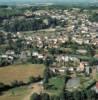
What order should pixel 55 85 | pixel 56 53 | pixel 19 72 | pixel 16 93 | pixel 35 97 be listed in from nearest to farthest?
1. pixel 35 97
2. pixel 16 93
3. pixel 55 85
4. pixel 19 72
5. pixel 56 53

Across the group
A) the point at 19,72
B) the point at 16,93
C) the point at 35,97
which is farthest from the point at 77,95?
the point at 19,72

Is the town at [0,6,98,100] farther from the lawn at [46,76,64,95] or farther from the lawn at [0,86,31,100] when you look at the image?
the lawn at [0,86,31,100]

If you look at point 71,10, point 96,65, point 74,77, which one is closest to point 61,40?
point 96,65

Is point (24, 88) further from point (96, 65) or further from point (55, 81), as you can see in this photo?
point (96, 65)

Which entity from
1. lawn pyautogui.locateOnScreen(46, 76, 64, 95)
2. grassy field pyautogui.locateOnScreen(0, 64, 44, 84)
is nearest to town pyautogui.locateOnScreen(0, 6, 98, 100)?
lawn pyautogui.locateOnScreen(46, 76, 64, 95)

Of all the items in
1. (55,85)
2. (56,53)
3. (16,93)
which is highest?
(55,85)

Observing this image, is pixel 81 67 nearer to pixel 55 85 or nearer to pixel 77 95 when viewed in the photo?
pixel 55 85
